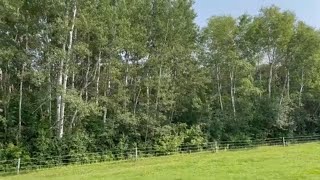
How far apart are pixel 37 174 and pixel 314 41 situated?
95.1ft

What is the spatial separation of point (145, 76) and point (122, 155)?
6.74 meters

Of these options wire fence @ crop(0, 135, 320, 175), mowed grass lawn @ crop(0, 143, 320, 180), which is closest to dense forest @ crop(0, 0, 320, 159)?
wire fence @ crop(0, 135, 320, 175)

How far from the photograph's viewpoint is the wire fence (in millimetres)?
23141

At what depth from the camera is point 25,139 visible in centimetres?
2603

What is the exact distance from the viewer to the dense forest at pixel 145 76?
25469 mm

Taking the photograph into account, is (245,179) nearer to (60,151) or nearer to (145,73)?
(60,151)

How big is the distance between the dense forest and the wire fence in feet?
1.65

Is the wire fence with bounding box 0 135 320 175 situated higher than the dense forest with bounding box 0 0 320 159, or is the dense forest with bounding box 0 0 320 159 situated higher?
the dense forest with bounding box 0 0 320 159

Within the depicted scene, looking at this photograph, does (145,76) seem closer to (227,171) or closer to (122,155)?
(122,155)

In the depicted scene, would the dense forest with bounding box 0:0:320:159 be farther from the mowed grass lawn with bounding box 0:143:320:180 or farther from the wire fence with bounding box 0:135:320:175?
the mowed grass lawn with bounding box 0:143:320:180

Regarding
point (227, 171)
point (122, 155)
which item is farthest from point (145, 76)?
point (227, 171)

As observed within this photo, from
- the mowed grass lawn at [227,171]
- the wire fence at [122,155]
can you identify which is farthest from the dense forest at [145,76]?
the mowed grass lawn at [227,171]

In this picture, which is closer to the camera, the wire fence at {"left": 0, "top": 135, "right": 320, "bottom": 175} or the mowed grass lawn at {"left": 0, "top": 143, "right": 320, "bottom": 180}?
the mowed grass lawn at {"left": 0, "top": 143, "right": 320, "bottom": 180}

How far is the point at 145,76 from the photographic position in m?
32.7
